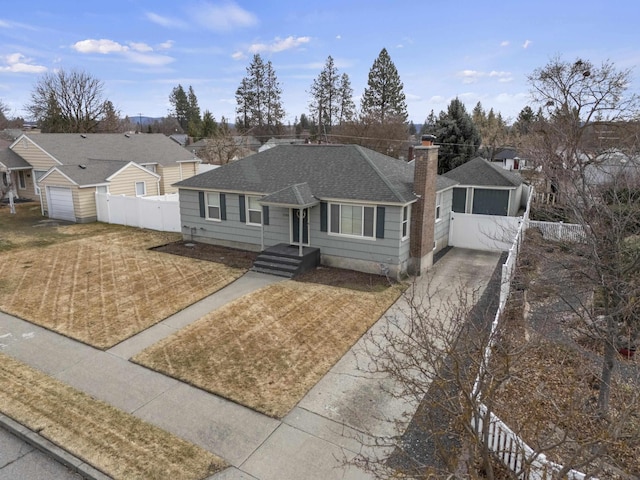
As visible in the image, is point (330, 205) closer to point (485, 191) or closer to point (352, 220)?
point (352, 220)

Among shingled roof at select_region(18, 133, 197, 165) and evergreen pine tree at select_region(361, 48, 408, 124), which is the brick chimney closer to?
shingled roof at select_region(18, 133, 197, 165)

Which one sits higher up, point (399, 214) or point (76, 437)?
point (399, 214)

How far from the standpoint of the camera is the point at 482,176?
2389cm

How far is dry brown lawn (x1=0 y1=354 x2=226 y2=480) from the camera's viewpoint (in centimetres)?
583

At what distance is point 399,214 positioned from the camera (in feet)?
44.0

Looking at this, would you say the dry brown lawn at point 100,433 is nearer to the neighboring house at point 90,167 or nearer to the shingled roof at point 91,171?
the shingled roof at point 91,171

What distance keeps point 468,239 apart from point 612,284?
1177cm

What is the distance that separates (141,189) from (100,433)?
21425 mm

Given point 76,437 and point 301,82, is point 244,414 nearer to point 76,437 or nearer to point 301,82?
point 76,437

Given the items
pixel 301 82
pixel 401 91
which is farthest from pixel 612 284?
pixel 301 82

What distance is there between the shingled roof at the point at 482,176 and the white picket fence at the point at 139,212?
1564 centimetres

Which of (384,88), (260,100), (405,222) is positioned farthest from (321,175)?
(260,100)

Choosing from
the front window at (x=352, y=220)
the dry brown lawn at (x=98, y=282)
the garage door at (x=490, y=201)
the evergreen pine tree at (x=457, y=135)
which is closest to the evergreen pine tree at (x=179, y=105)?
the evergreen pine tree at (x=457, y=135)

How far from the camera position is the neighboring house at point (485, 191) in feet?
76.2
